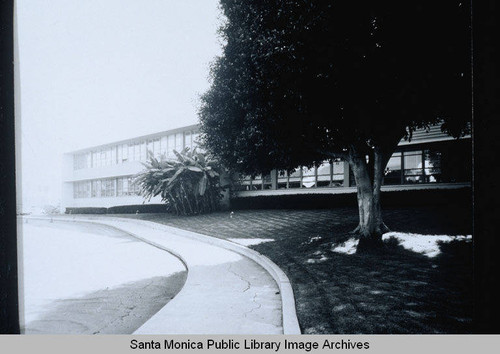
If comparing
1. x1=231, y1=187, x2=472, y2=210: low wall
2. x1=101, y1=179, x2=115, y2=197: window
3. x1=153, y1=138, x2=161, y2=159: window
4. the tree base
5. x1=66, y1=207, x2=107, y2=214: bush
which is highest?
x1=153, y1=138, x2=161, y2=159: window

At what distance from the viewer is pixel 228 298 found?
579cm

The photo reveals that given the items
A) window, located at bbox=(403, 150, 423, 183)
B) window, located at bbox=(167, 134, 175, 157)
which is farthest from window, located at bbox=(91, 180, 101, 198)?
window, located at bbox=(403, 150, 423, 183)

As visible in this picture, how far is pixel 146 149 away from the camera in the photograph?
2402cm

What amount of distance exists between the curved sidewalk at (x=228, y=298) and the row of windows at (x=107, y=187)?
1577cm

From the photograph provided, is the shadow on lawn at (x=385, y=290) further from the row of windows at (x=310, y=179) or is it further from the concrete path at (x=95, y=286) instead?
the row of windows at (x=310, y=179)

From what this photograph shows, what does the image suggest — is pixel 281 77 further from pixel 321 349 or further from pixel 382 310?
pixel 321 349

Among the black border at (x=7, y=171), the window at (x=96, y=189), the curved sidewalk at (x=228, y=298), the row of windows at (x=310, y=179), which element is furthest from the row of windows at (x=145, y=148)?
the black border at (x=7, y=171)

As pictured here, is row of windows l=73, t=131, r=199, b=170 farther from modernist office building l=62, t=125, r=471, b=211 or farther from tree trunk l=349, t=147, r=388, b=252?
tree trunk l=349, t=147, r=388, b=252

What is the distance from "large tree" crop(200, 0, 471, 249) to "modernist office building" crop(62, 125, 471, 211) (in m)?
5.81

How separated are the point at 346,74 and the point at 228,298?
4822 millimetres

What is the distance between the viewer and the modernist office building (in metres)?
17.5

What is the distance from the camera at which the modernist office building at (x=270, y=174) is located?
17530 mm

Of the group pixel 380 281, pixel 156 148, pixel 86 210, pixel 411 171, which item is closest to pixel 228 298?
pixel 380 281

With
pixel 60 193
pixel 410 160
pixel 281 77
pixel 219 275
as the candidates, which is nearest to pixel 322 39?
pixel 281 77
